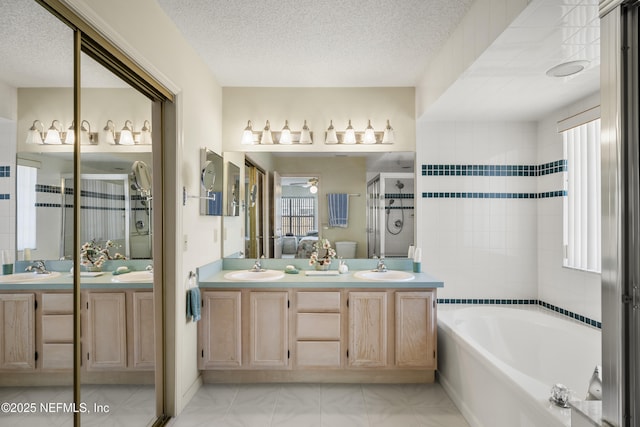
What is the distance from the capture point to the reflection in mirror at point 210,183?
2885 millimetres

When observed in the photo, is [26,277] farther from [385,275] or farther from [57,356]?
[385,275]

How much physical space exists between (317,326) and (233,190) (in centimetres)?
146

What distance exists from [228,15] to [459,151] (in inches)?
89.0

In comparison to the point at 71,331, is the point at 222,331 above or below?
below

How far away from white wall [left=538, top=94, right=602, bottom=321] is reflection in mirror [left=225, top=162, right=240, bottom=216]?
9.06ft

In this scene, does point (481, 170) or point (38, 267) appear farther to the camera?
point (481, 170)

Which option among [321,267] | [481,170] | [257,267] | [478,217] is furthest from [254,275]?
[481,170]

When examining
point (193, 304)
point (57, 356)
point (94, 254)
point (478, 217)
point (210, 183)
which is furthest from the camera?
point (478, 217)

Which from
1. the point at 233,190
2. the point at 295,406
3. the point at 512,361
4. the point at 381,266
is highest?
the point at 233,190

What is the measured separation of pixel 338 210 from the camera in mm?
3408

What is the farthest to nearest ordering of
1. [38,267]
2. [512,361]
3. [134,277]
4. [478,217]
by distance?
1. [478,217]
2. [512,361]
3. [134,277]
4. [38,267]

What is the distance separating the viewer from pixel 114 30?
169 centimetres

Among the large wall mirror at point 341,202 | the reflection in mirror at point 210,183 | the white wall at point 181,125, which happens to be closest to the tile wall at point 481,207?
the large wall mirror at point 341,202

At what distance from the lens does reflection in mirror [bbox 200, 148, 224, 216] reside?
114 inches
